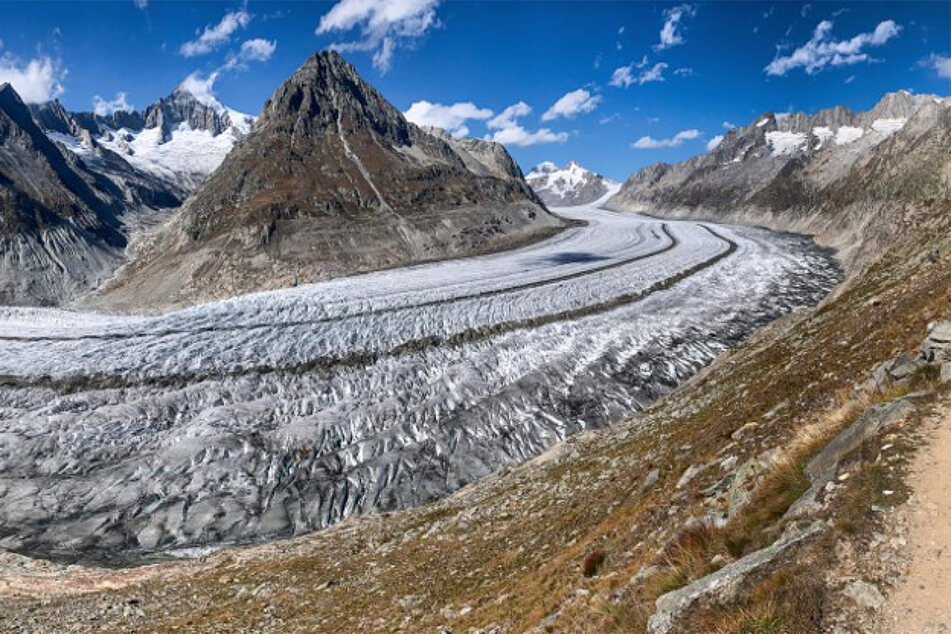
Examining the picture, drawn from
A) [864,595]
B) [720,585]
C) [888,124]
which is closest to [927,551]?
[864,595]

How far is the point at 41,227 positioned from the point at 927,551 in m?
132

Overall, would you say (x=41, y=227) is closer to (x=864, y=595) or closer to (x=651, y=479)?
(x=651, y=479)

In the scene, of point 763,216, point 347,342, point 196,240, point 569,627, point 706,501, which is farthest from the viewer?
point 763,216

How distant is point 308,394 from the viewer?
37.0 meters

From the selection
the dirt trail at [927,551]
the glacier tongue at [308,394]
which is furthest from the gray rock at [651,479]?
the glacier tongue at [308,394]

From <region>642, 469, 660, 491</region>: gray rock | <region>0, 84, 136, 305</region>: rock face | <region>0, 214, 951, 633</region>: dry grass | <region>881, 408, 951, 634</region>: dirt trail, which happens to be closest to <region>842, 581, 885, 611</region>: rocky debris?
<region>881, 408, 951, 634</region>: dirt trail

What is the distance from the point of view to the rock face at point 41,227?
91.6 meters

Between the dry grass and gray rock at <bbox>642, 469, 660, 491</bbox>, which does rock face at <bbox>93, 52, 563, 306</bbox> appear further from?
gray rock at <bbox>642, 469, 660, 491</bbox>

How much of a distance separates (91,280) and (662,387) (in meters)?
103

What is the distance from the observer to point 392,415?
1332 inches

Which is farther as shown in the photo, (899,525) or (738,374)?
(738,374)

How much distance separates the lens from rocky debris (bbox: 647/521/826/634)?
7.06m

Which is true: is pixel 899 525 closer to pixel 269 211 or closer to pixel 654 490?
pixel 654 490

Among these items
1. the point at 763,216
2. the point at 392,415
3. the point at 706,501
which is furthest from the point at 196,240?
the point at 763,216
